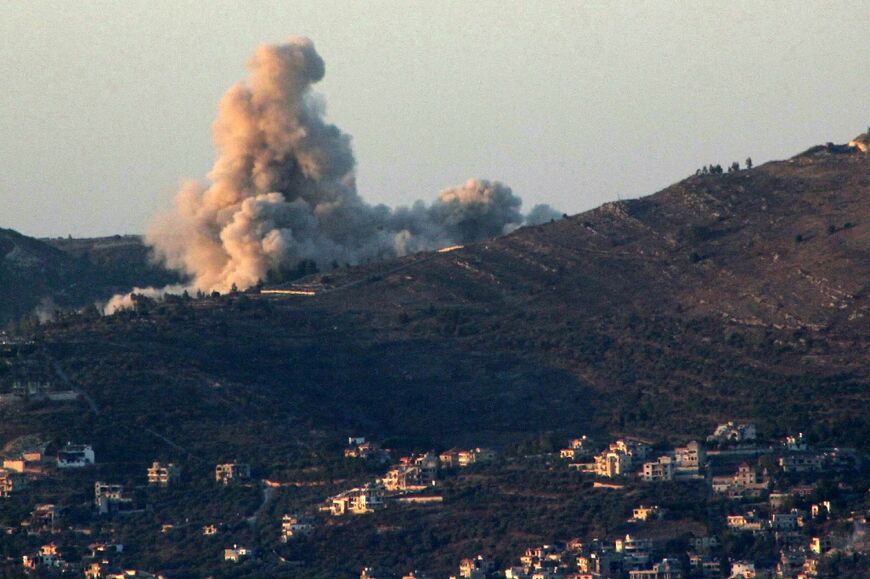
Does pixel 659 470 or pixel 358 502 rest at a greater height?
pixel 659 470

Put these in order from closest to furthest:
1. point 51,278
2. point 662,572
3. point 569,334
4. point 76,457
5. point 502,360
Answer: point 662,572 < point 76,457 < point 502,360 < point 569,334 < point 51,278

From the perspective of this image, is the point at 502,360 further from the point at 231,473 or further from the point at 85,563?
the point at 85,563

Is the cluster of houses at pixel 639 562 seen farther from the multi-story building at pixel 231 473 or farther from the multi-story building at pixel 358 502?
the multi-story building at pixel 231 473

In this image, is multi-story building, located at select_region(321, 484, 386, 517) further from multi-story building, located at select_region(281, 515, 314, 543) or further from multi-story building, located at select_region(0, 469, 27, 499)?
multi-story building, located at select_region(0, 469, 27, 499)

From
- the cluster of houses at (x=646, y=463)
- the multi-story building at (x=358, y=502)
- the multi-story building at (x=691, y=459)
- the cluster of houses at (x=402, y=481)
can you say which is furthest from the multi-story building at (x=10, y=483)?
the multi-story building at (x=691, y=459)

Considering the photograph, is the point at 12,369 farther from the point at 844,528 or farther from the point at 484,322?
the point at 844,528

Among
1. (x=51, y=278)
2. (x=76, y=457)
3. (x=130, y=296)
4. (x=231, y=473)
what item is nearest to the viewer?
(x=231, y=473)

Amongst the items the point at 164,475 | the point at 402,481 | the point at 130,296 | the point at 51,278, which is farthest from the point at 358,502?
the point at 51,278
